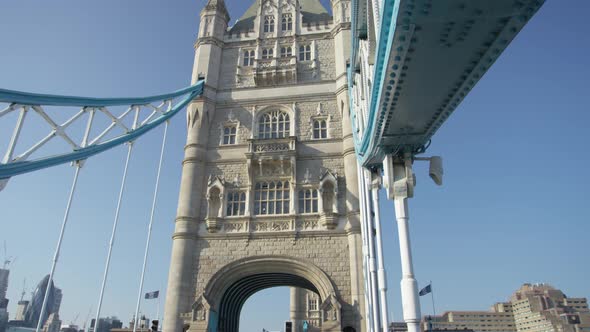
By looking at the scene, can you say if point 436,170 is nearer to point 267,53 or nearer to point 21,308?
point 267,53

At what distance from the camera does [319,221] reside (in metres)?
20.8

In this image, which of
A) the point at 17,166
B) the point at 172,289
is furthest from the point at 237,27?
the point at 17,166

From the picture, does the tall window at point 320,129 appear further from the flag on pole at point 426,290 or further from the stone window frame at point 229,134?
the flag on pole at point 426,290

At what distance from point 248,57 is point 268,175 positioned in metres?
8.48

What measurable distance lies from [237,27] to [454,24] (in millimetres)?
24771

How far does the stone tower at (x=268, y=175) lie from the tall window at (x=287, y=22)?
0.08m

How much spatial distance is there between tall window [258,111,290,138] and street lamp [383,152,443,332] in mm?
14535

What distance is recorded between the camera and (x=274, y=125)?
78.9 ft

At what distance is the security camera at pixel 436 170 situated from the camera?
9.45 meters

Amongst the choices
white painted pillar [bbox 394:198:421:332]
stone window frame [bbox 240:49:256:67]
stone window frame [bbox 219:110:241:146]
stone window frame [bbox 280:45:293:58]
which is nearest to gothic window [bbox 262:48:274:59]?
stone window frame [bbox 240:49:256:67]

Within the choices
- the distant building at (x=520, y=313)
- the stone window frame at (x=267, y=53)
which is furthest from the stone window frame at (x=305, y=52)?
the distant building at (x=520, y=313)

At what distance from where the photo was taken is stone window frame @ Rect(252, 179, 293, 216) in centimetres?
2170

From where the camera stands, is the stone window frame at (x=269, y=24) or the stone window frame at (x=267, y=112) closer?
the stone window frame at (x=267, y=112)

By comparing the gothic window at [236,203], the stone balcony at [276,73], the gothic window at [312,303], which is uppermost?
the stone balcony at [276,73]
